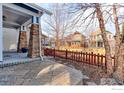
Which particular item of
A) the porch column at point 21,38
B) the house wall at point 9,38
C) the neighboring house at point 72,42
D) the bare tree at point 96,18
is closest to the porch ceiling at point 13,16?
the porch column at point 21,38

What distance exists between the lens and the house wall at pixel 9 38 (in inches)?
543

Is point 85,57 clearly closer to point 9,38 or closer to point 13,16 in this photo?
point 13,16

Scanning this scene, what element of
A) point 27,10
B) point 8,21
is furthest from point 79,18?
point 8,21

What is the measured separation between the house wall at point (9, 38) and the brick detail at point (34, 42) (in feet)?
18.9

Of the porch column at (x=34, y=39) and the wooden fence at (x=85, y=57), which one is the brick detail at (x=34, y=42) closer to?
the porch column at (x=34, y=39)

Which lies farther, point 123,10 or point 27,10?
point 27,10

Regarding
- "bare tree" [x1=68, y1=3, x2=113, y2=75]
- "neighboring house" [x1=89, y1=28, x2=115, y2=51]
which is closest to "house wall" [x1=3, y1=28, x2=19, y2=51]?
"neighboring house" [x1=89, y1=28, x2=115, y2=51]

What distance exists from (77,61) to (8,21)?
5.26m

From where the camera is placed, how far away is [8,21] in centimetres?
1144

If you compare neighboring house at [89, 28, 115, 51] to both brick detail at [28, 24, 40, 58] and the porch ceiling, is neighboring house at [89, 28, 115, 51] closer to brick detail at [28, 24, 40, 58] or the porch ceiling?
brick detail at [28, 24, 40, 58]

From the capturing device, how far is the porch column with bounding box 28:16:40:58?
332 inches

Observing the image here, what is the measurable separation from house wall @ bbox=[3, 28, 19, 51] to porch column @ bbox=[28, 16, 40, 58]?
226 inches

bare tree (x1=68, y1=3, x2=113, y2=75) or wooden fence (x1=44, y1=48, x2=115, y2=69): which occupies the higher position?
bare tree (x1=68, y1=3, x2=113, y2=75)
